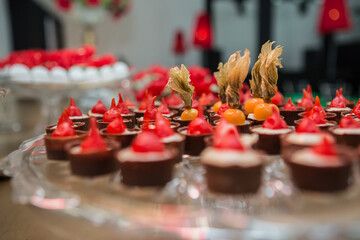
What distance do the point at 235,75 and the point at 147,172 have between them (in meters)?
0.55

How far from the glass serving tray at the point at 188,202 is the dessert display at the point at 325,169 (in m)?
0.02

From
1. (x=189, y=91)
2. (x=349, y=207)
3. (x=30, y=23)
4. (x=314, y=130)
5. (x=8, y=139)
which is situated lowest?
(x=8, y=139)

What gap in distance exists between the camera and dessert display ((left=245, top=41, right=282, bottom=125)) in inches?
52.9

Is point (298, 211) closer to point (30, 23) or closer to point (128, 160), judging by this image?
point (128, 160)

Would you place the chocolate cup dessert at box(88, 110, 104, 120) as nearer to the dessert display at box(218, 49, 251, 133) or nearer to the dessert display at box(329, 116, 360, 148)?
the dessert display at box(218, 49, 251, 133)

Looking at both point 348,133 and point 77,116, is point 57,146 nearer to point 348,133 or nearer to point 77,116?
point 77,116

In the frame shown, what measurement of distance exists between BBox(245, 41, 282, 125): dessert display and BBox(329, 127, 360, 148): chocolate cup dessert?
27cm

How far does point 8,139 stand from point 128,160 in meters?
2.19

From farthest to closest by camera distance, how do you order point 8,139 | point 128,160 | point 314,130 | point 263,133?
point 8,139 → point 263,133 → point 314,130 → point 128,160

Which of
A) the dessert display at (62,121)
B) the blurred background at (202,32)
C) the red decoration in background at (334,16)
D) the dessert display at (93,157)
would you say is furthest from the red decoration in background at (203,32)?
the dessert display at (93,157)

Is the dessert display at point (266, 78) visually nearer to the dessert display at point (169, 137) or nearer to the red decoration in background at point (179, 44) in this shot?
the dessert display at point (169, 137)

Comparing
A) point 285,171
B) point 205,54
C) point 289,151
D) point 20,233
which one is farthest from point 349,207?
point 205,54

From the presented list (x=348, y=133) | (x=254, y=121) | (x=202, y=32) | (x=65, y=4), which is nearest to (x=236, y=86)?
(x=254, y=121)

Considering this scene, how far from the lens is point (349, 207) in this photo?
0.77 meters
